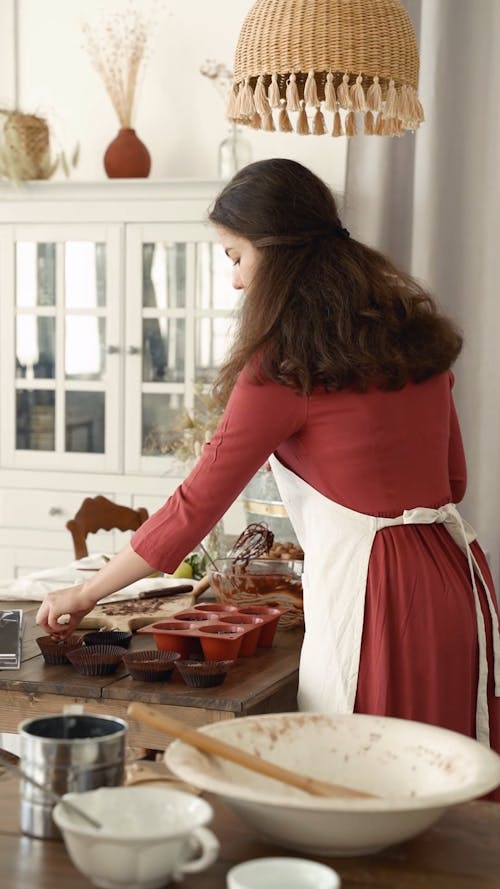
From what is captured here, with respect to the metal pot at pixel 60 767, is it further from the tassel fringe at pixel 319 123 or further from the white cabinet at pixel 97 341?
the white cabinet at pixel 97 341

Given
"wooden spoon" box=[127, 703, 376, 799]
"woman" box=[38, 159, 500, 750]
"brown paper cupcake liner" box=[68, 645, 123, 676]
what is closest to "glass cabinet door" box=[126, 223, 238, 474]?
"woman" box=[38, 159, 500, 750]

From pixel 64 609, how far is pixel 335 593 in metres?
0.43

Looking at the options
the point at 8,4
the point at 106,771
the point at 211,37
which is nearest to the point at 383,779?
the point at 106,771

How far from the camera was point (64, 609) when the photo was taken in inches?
73.5

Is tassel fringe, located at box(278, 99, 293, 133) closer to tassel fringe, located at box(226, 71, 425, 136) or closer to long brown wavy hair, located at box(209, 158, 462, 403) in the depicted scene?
tassel fringe, located at box(226, 71, 425, 136)

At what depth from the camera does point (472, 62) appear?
3.79 metres

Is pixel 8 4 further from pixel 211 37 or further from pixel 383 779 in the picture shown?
pixel 383 779

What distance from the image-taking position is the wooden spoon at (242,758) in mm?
1040

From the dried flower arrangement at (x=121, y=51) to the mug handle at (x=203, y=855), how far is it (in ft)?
12.3

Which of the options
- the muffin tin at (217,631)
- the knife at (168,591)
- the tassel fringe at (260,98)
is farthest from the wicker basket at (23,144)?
the muffin tin at (217,631)

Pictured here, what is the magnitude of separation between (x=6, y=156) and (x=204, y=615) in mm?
2760

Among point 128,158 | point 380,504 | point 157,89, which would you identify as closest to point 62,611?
point 380,504

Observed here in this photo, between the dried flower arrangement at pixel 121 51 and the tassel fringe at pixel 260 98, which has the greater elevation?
the dried flower arrangement at pixel 121 51

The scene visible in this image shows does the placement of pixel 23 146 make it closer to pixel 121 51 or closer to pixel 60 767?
pixel 121 51
